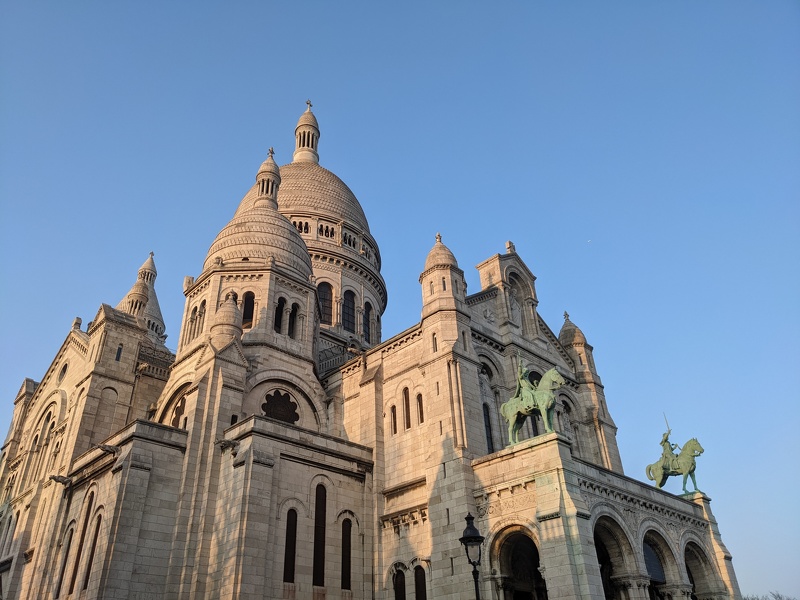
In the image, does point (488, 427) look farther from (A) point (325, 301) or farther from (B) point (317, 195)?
(B) point (317, 195)

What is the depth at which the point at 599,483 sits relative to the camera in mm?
26391

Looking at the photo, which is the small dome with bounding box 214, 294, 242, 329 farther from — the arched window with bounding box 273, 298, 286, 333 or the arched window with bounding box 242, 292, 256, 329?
the arched window with bounding box 273, 298, 286, 333

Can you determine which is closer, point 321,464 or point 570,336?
point 321,464

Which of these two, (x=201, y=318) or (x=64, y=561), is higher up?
(x=201, y=318)

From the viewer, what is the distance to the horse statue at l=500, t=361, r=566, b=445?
27.0 meters

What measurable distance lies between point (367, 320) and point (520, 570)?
29.1 meters

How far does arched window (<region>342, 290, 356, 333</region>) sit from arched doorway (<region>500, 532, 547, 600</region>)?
26142 millimetres

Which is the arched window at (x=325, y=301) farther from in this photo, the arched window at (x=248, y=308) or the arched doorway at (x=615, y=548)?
the arched doorway at (x=615, y=548)

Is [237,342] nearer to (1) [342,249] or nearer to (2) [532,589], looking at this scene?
(2) [532,589]

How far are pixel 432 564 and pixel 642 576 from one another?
841 cm

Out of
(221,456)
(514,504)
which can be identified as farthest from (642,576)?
(221,456)

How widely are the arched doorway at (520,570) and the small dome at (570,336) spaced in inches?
609

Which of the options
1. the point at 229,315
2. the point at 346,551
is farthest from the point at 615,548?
the point at 229,315

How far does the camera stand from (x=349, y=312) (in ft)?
172
